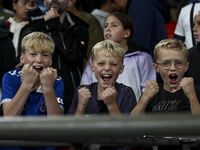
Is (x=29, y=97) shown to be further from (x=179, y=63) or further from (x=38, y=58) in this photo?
(x=179, y=63)

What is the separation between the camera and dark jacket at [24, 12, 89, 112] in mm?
4633

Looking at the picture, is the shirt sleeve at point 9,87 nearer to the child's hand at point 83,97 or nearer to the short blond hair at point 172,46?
the child's hand at point 83,97

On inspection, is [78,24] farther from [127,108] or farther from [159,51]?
[127,108]

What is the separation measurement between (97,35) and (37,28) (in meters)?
1.02

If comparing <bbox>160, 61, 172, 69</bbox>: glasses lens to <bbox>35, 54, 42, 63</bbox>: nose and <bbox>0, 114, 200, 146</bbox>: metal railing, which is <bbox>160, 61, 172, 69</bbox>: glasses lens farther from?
<bbox>0, 114, 200, 146</bbox>: metal railing

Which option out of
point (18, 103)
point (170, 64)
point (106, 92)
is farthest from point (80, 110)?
point (170, 64)

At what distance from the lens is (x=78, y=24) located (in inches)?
197

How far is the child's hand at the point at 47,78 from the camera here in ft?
11.9

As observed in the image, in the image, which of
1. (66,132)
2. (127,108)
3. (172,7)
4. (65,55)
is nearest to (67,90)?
(65,55)

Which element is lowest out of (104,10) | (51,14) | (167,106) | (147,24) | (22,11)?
(167,106)

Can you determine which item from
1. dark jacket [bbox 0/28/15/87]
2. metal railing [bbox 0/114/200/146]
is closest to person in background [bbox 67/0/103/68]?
dark jacket [bbox 0/28/15/87]

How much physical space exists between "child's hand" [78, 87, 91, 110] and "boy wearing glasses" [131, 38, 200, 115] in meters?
0.43

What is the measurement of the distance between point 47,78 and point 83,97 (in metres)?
0.43

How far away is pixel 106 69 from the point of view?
12.2 ft
